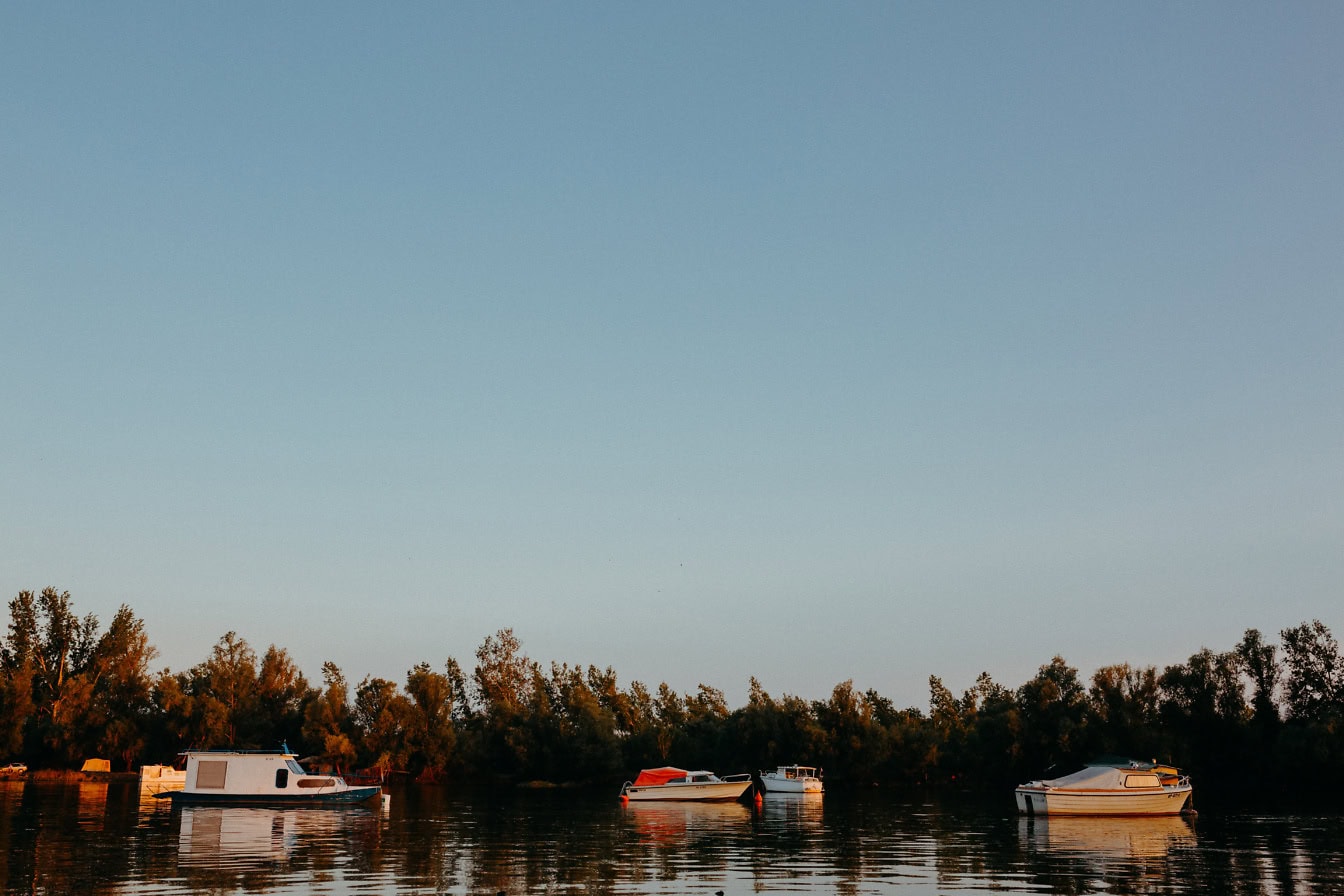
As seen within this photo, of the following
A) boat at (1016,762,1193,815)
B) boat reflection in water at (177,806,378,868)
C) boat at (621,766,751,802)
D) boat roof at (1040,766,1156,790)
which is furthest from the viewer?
boat at (621,766,751,802)

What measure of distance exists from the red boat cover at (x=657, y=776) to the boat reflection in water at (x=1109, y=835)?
112 feet

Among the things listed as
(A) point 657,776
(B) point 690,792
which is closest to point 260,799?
(A) point 657,776

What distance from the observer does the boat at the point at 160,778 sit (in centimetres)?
10649

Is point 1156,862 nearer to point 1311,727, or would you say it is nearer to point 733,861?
point 733,861

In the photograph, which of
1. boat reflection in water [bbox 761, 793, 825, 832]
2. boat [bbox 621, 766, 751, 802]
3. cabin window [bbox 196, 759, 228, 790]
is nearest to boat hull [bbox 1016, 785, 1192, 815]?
boat reflection in water [bbox 761, 793, 825, 832]

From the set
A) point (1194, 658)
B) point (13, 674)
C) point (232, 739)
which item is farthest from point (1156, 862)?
point (13, 674)

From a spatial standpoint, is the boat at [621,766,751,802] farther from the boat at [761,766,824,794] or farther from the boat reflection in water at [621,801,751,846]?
the boat at [761,766,824,794]

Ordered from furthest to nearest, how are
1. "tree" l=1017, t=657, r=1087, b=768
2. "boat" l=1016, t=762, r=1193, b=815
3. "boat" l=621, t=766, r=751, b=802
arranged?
"tree" l=1017, t=657, r=1087, b=768, "boat" l=621, t=766, r=751, b=802, "boat" l=1016, t=762, r=1193, b=815

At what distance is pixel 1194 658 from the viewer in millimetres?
131750

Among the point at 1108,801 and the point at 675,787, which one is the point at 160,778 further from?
the point at 1108,801

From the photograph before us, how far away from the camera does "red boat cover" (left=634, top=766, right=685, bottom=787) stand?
3889 inches

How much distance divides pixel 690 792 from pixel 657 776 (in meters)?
3.30

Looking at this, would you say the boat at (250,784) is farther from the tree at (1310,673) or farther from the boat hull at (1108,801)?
the tree at (1310,673)

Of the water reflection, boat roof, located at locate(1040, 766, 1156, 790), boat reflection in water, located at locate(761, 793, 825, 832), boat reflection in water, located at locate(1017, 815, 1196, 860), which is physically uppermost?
boat roof, located at locate(1040, 766, 1156, 790)
